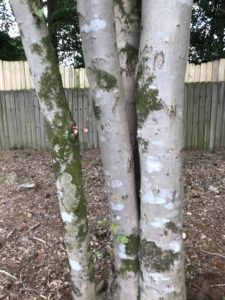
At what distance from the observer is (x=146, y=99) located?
1685 millimetres

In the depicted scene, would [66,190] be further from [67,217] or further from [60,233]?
[60,233]

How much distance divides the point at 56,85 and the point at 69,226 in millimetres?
811

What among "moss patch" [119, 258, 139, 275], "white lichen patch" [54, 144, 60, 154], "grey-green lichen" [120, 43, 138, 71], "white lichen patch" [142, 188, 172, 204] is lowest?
"moss patch" [119, 258, 139, 275]

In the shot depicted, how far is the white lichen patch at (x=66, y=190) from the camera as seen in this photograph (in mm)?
Result: 1944

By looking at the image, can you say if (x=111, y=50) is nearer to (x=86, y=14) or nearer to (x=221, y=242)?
(x=86, y=14)

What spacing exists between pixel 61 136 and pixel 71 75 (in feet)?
13.5

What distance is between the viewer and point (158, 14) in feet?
5.16

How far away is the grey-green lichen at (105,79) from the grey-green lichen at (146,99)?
0.41 feet

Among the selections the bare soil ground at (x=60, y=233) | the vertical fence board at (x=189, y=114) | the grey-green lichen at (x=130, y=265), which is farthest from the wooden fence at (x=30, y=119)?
the grey-green lichen at (x=130, y=265)

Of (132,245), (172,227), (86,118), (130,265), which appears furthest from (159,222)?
(86,118)

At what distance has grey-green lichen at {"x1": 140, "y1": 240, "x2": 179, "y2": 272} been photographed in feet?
6.07

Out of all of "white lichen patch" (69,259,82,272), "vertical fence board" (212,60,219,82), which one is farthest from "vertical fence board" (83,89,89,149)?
"white lichen patch" (69,259,82,272)

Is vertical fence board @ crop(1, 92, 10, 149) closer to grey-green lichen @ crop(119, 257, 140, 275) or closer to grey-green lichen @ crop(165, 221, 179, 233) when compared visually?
grey-green lichen @ crop(119, 257, 140, 275)

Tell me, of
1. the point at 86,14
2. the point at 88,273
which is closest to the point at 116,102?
the point at 86,14
